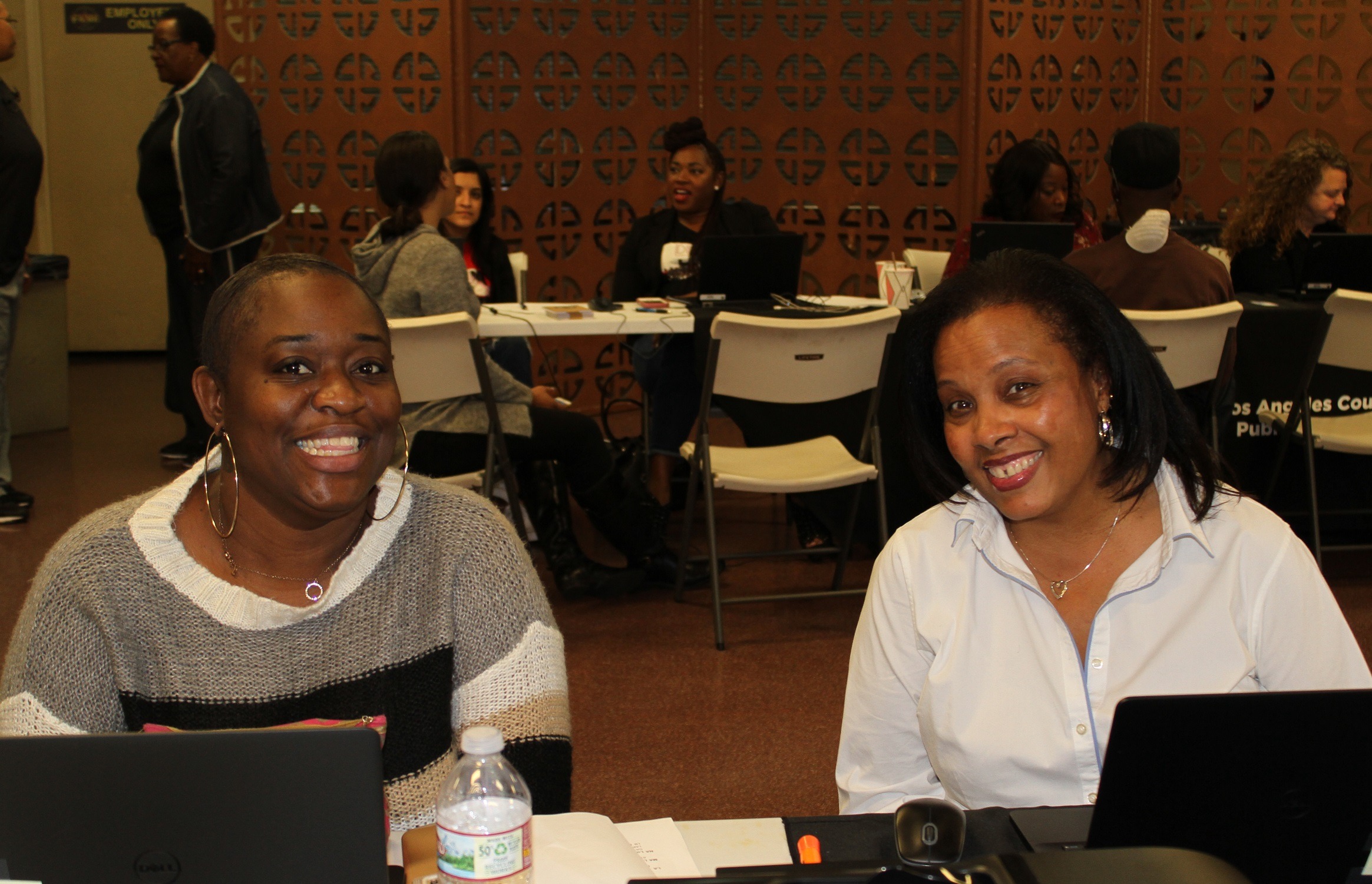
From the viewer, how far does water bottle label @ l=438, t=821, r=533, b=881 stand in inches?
40.8

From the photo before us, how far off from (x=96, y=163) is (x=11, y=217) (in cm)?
354

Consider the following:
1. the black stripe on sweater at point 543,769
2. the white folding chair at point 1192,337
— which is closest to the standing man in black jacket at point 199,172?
the white folding chair at point 1192,337

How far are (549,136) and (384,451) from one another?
4798 mm

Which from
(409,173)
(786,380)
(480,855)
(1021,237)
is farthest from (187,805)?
(1021,237)

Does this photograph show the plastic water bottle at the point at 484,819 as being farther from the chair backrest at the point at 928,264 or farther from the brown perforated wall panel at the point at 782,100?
the brown perforated wall panel at the point at 782,100

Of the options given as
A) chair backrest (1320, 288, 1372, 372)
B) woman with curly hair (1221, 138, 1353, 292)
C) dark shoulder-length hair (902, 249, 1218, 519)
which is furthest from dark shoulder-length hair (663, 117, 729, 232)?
dark shoulder-length hair (902, 249, 1218, 519)

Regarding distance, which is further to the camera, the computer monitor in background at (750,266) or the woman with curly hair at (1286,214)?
the woman with curly hair at (1286,214)

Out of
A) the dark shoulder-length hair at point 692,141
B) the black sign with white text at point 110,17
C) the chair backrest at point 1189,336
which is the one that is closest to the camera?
the chair backrest at point 1189,336

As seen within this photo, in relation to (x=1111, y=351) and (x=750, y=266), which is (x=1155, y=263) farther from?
(x=1111, y=351)

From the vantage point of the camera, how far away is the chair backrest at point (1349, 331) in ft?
12.8

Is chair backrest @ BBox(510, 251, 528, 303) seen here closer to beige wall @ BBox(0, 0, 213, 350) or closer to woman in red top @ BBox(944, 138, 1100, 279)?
woman in red top @ BBox(944, 138, 1100, 279)

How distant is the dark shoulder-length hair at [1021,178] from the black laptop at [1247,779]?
14.2 ft

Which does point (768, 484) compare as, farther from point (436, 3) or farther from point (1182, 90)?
point (1182, 90)

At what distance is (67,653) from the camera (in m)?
1.42
